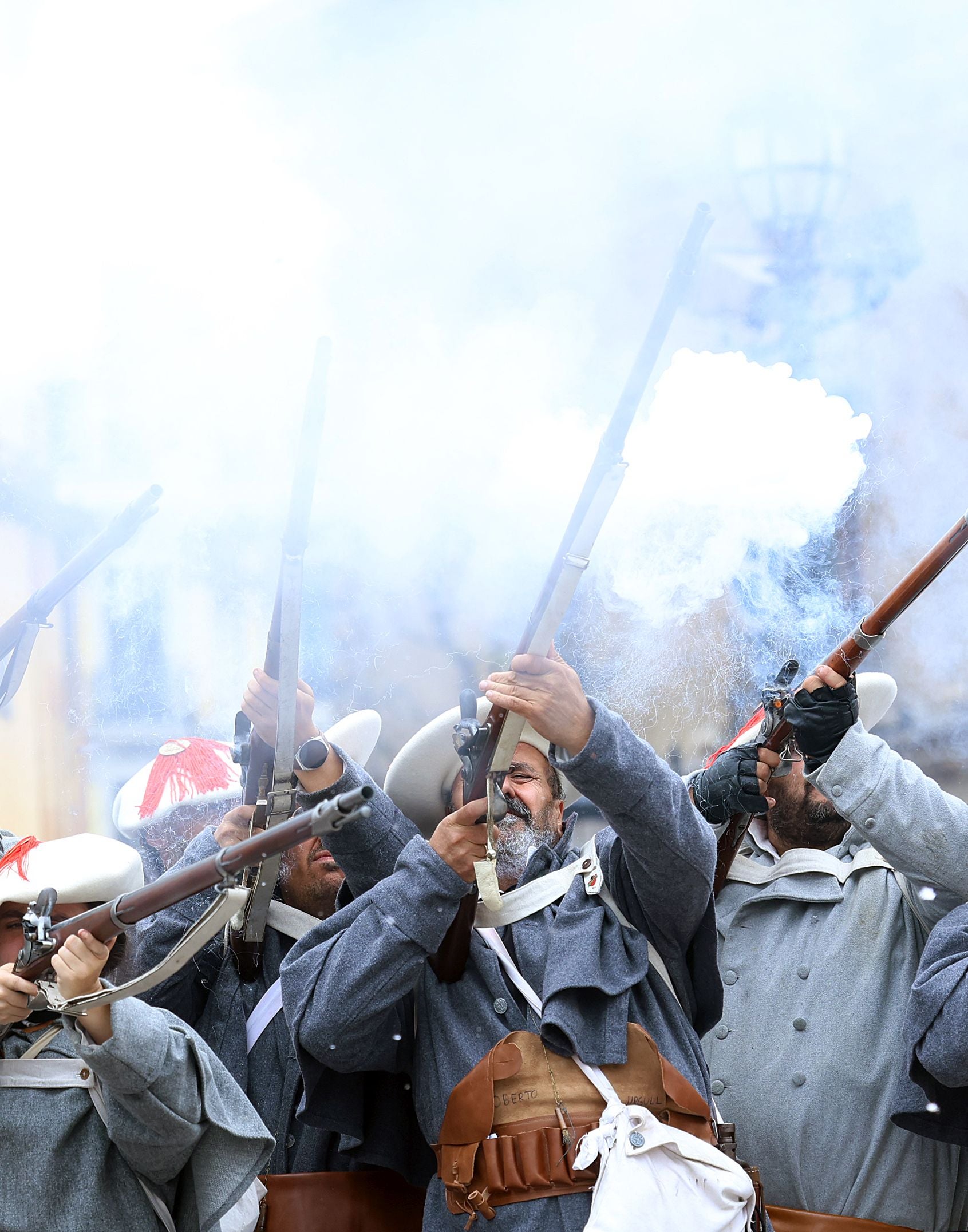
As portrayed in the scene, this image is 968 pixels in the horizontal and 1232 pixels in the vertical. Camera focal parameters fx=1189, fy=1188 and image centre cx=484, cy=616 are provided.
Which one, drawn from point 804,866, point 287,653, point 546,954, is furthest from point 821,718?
point 287,653

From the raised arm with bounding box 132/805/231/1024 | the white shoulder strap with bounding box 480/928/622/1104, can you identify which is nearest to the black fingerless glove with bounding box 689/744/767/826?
the white shoulder strap with bounding box 480/928/622/1104

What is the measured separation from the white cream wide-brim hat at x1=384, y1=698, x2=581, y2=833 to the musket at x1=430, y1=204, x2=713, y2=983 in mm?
577

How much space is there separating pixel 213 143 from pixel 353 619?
2.24m

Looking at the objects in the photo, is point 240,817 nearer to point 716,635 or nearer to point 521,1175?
point 521,1175

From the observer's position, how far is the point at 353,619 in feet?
15.4

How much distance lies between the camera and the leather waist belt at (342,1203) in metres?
2.46

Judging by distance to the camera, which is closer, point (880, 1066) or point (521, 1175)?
point (521, 1175)

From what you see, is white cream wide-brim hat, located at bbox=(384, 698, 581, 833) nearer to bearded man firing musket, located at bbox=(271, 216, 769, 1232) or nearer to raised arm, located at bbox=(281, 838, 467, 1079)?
bearded man firing musket, located at bbox=(271, 216, 769, 1232)

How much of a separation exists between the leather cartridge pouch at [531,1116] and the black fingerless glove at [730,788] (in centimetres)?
64

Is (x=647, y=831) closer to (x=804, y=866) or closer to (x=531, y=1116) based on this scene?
(x=531, y=1116)

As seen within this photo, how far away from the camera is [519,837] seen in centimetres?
276

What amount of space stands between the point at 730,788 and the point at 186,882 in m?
1.32

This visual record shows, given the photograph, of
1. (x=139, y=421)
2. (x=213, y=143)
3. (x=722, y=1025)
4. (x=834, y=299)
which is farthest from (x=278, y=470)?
(x=722, y=1025)

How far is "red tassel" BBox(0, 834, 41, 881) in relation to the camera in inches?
96.0
